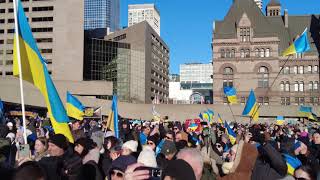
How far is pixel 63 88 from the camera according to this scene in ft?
241

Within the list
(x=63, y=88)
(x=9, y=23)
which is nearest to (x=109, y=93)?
(x=63, y=88)

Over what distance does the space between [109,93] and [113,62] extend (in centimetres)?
2384

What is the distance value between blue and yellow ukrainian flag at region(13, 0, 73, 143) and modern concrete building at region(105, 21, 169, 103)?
93.4 metres

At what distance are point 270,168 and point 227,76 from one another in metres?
80.5

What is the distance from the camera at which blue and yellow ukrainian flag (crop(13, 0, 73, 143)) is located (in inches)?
299

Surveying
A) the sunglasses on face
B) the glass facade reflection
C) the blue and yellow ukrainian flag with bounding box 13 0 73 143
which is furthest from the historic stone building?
the sunglasses on face

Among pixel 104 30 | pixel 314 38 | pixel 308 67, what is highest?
pixel 104 30

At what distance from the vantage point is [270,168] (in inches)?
231

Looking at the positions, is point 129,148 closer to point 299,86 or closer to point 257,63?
point 257,63

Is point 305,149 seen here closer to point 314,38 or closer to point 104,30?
point 314,38

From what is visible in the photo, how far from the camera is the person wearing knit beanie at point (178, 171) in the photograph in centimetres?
349

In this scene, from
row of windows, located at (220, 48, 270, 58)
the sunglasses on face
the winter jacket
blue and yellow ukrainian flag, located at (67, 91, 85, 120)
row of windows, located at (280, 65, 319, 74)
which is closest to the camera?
the sunglasses on face

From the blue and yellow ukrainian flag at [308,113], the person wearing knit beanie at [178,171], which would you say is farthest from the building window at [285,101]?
the person wearing knit beanie at [178,171]

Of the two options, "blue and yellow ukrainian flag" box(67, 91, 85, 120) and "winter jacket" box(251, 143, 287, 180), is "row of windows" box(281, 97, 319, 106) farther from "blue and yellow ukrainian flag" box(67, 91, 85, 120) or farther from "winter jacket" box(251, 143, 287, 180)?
"winter jacket" box(251, 143, 287, 180)
